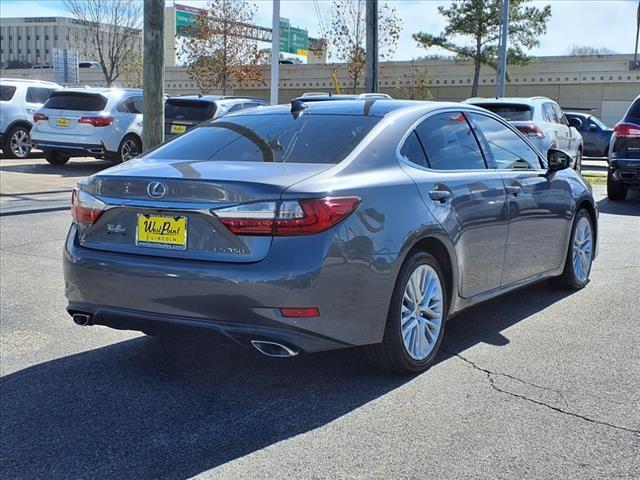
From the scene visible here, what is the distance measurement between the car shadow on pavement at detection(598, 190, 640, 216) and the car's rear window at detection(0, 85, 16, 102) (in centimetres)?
1387

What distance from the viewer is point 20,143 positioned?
1914cm

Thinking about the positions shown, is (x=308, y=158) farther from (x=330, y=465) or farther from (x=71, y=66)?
(x=71, y=66)

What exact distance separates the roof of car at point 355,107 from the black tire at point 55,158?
13522 millimetres

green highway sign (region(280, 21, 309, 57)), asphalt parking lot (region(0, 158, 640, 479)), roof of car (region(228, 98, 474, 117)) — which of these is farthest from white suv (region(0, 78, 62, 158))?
green highway sign (region(280, 21, 309, 57))

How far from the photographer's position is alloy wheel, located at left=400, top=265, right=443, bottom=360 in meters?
4.30

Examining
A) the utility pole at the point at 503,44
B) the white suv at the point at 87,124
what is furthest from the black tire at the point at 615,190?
the utility pole at the point at 503,44

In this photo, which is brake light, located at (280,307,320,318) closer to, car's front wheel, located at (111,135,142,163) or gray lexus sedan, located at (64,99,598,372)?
gray lexus sedan, located at (64,99,598,372)

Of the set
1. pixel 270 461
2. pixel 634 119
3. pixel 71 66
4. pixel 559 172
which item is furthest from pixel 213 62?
pixel 270 461

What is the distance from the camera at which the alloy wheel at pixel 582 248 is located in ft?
21.1

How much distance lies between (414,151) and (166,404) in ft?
6.60

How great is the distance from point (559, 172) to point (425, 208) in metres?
2.25

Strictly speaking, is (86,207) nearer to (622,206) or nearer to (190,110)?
(622,206)

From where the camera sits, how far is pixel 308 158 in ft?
14.0

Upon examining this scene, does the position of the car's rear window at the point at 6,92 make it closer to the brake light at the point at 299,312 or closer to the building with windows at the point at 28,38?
the brake light at the point at 299,312
